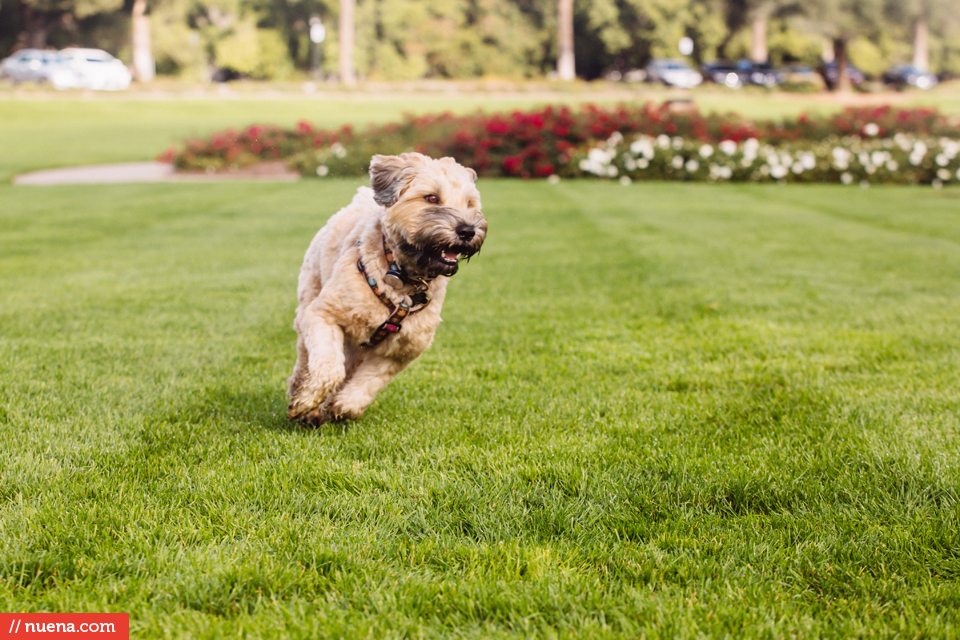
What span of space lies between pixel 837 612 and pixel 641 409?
2152 mm

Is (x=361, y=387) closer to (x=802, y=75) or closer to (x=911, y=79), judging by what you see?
(x=802, y=75)

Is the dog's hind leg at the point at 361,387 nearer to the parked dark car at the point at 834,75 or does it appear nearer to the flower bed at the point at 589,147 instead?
the flower bed at the point at 589,147

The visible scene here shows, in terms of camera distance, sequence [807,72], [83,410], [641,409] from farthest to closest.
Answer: [807,72] → [641,409] → [83,410]

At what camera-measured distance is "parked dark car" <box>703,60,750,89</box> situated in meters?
62.8

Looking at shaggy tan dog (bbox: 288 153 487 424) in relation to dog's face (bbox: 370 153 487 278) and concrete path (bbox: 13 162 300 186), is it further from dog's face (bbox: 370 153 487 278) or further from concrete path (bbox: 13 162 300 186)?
concrete path (bbox: 13 162 300 186)

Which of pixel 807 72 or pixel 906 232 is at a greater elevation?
pixel 807 72

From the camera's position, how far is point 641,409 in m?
4.85

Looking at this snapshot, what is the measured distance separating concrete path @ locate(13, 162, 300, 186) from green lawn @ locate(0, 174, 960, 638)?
1077 cm

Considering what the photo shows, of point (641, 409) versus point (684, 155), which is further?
point (684, 155)

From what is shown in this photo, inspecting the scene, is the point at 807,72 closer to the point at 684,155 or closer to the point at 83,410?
the point at 684,155

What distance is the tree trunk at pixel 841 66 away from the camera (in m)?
57.7

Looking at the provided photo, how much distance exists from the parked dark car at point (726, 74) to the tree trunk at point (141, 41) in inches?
1619

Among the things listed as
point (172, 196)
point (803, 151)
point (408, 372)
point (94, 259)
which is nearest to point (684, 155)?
point (803, 151)

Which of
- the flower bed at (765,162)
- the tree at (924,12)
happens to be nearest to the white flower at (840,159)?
the flower bed at (765,162)
